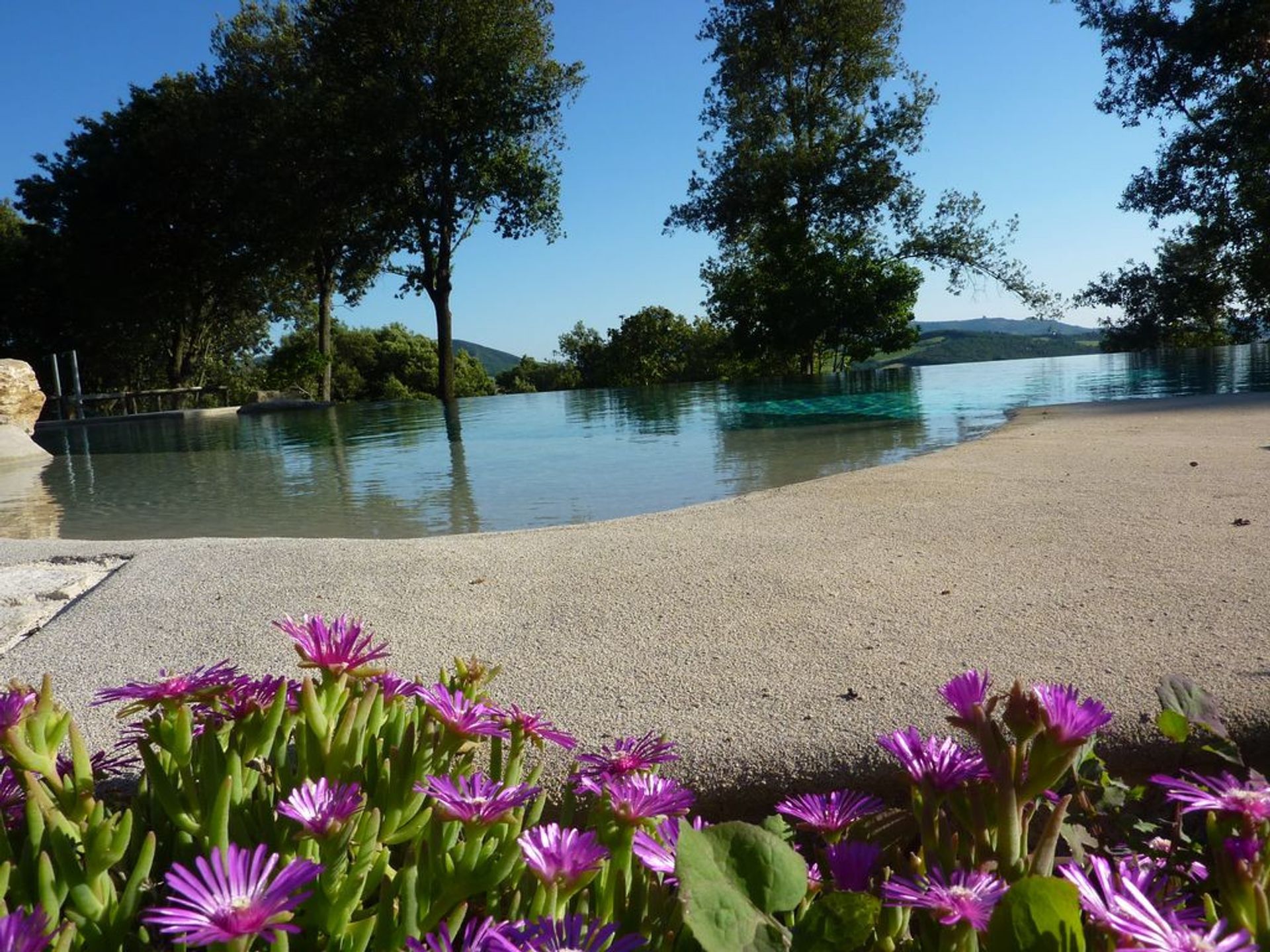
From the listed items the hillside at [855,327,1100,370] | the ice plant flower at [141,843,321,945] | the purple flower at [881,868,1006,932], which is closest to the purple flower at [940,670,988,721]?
the purple flower at [881,868,1006,932]

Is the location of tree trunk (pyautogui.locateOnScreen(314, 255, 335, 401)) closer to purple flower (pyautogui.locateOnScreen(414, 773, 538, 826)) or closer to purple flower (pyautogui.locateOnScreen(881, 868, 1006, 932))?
purple flower (pyautogui.locateOnScreen(414, 773, 538, 826))

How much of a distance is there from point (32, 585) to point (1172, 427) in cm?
666

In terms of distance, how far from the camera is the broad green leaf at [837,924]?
1.97ft

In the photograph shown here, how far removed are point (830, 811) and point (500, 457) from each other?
25.5 ft

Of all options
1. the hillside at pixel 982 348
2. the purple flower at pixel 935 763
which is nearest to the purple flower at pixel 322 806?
the purple flower at pixel 935 763

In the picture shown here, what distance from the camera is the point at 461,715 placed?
81cm

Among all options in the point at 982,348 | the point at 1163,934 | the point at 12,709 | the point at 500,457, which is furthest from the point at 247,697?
the point at 982,348

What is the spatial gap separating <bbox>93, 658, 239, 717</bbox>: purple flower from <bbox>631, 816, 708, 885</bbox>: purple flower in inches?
16.2

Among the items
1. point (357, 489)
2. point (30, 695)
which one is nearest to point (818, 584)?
point (30, 695)

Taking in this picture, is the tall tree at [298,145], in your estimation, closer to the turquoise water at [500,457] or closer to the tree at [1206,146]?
the turquoise water at [500,457]

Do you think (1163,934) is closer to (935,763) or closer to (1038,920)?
(1038,920)

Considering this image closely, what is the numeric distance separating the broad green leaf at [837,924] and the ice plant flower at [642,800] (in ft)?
0.51

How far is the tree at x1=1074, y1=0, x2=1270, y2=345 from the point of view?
14.6 meters

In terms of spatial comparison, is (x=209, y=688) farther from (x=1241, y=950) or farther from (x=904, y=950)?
(x=1241, y=950)
